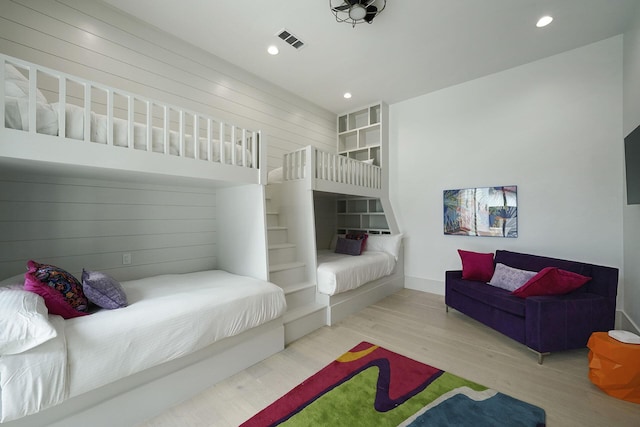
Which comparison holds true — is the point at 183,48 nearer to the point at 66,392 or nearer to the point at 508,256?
the point at 66,392

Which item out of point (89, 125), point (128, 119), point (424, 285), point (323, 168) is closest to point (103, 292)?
point (89, 125)

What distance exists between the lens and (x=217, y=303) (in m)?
1.88

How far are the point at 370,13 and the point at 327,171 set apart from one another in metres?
1.71

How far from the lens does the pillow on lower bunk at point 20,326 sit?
3.68 feet

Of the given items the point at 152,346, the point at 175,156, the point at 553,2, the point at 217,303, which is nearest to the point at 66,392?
the point at 152,346

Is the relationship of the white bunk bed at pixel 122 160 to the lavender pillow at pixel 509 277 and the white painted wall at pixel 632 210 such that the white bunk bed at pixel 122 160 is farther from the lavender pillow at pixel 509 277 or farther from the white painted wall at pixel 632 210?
the white painted wall at pixel 632 210

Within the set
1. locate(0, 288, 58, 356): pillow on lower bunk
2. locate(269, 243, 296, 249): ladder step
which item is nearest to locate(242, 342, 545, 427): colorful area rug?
locate(0, 288, 58, 356): pillow on lower bunk

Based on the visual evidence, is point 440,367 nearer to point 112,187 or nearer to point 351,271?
point 351,271

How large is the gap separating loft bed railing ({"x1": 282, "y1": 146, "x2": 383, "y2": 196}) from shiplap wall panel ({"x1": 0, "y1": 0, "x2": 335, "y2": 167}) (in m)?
0.59

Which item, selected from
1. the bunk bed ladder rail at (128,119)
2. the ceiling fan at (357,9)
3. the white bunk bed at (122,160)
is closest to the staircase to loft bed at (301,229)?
the white bunk bed at (122,160)

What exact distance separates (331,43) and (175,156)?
87.4 inches

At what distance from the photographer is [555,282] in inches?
88.6

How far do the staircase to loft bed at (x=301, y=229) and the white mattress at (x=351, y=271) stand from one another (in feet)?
0.43

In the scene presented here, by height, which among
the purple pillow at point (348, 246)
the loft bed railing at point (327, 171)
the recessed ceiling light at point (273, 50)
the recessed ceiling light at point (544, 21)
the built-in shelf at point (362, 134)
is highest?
the recessed ceiling light at point (273, 50)
